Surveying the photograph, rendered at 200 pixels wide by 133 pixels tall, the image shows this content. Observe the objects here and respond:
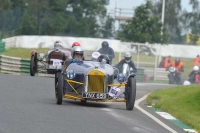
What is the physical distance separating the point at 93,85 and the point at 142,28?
111 feet

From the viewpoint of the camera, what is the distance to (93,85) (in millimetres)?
17000

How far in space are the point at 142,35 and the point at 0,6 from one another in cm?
1470

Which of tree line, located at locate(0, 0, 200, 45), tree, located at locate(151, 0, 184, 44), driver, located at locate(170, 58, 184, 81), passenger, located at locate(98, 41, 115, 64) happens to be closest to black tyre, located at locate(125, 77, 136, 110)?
passenger, located at locate(98, 41, 115, 64)

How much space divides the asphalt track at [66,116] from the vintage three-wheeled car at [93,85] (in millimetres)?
234

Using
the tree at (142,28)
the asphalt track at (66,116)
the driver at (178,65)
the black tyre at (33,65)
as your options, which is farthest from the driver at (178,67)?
the asphalt track at (66,116)

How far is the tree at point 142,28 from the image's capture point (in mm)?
49688

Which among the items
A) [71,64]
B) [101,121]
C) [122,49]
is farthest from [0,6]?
[101,121]

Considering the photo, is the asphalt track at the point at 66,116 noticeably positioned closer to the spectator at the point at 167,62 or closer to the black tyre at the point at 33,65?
the black tyre at the point at 33,65

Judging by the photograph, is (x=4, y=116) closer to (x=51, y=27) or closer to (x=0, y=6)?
(x=51, y=27)

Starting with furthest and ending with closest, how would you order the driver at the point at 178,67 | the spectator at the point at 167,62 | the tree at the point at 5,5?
the tree at the point at 5,5, the spectator at the point at 167,62, the driver at the point at 178,67

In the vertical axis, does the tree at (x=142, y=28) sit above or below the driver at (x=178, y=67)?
above

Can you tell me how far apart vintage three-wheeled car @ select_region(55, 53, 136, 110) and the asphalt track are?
23cm

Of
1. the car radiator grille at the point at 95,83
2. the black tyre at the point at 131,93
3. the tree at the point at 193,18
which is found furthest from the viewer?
the tree at the point at 193,18

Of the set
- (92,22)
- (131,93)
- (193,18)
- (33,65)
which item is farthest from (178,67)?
(193,18)
